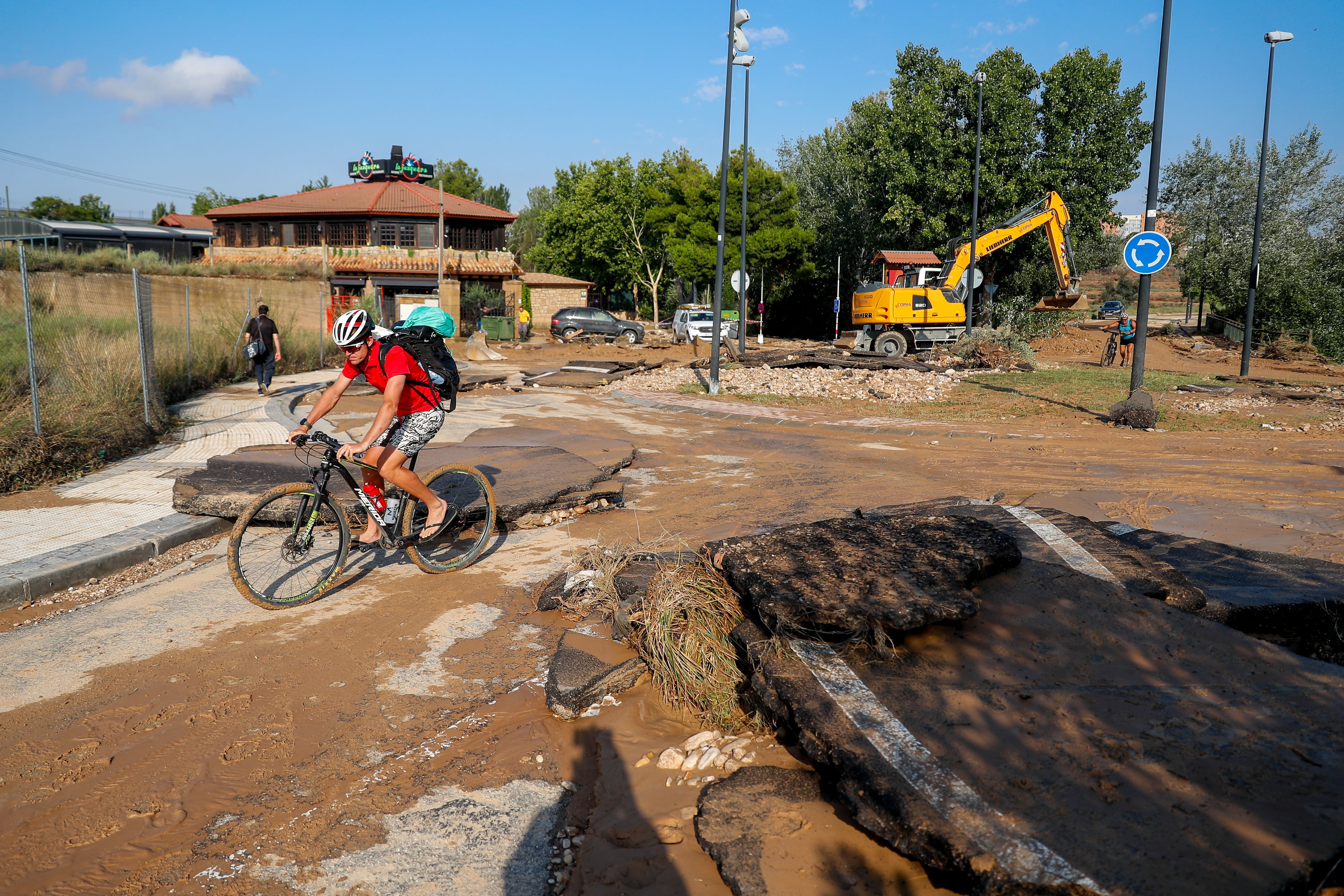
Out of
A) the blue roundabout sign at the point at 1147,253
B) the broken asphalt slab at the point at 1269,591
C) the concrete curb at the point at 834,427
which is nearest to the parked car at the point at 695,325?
the concrete curb at the point at 834,427

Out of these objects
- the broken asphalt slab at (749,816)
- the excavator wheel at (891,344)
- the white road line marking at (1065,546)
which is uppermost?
the excavator wheel at (891,344)

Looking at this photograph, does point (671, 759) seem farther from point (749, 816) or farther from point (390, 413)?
point (390, 413)

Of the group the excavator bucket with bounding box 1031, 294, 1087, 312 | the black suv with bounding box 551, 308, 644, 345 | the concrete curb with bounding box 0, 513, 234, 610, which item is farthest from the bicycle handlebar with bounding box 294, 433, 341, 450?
the black suv with bounding box 551, 308, 644, 345

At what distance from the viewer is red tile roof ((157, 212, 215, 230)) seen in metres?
65.9

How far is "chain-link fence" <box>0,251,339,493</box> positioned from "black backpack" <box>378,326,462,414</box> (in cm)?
479

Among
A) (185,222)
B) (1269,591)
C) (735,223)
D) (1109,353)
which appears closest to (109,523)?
(1269,591)

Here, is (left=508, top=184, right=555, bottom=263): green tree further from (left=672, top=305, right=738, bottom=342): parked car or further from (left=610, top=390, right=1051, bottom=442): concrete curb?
(left=610, top=390, right=1051, bottom=442): concrete curb

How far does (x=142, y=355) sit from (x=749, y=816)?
1088 cm

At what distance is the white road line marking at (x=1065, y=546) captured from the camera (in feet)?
13.3

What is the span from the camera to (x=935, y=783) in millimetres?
2627

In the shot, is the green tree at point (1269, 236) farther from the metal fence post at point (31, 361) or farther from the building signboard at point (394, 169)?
the building signboard at point (394, 169)

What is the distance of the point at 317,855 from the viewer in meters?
2.92

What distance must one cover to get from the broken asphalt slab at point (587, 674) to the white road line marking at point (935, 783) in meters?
1.03

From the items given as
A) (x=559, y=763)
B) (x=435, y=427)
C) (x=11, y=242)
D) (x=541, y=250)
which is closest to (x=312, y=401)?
(x=435, y=427)
